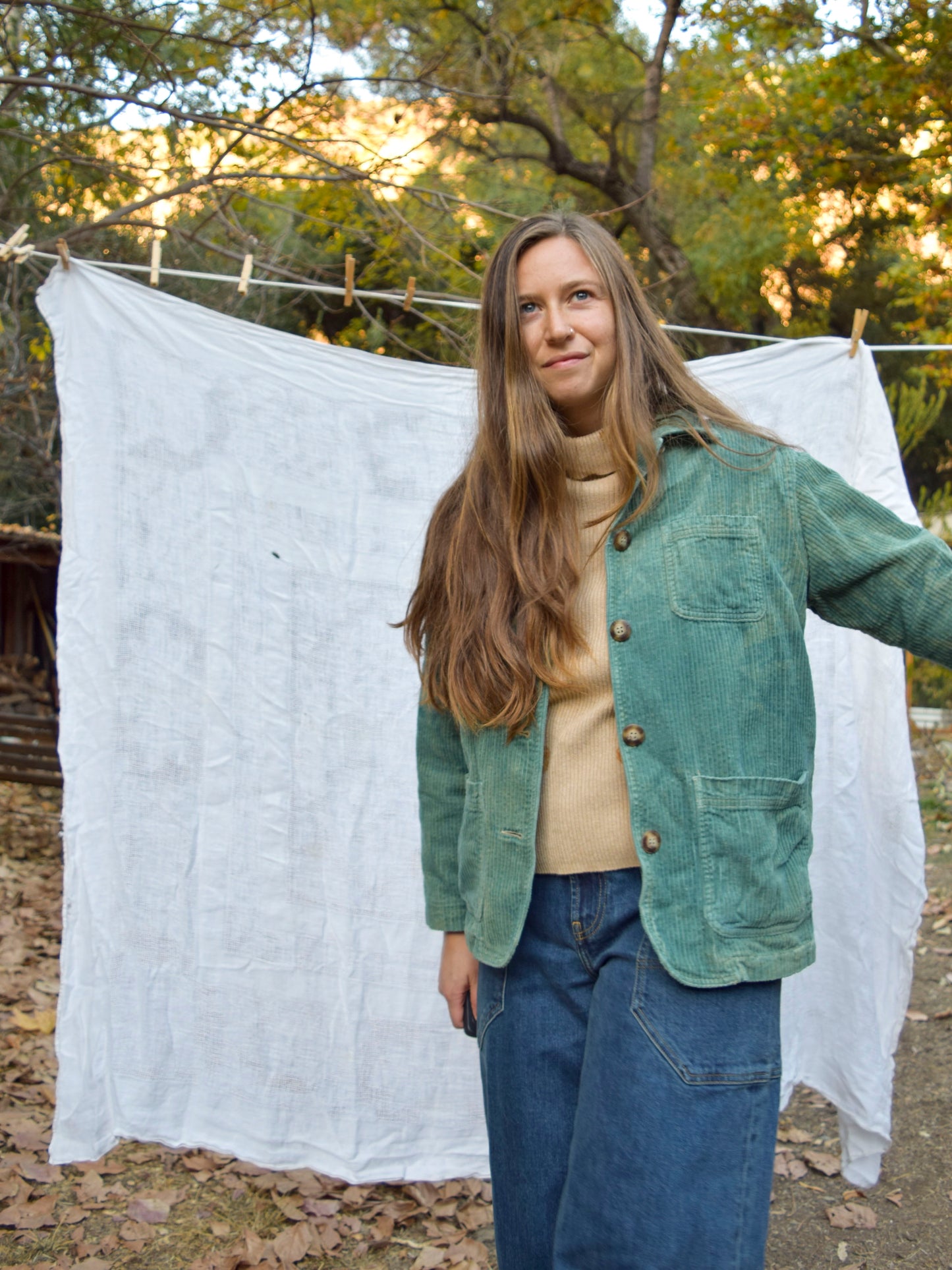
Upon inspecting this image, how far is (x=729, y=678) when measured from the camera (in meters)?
1.40

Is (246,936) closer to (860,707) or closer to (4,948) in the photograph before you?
(860,707)

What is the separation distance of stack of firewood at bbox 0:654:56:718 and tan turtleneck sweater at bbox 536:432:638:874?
6.69m

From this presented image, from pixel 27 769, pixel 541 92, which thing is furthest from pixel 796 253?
pixel 27 769

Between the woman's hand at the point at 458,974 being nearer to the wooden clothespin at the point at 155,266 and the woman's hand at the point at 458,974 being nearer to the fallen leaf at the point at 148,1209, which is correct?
the fallen leaf at the point at 148,1209

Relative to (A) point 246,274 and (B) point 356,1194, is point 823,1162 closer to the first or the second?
(B) point 356,1194

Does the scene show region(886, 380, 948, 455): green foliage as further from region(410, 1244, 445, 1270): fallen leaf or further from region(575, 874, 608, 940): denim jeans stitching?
region(575, 874, 608, 940): denim jeans stitching

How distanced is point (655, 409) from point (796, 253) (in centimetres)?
1015

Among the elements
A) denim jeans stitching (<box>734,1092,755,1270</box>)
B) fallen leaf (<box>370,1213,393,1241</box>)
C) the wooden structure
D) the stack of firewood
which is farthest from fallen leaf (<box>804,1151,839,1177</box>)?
the stack of firewood

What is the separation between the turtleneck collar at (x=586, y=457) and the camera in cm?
160

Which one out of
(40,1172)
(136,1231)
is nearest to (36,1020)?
(40,1172)

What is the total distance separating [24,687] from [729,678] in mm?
7322

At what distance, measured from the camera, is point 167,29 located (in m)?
3.12

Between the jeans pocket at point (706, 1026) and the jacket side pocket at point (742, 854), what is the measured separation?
0.27ft

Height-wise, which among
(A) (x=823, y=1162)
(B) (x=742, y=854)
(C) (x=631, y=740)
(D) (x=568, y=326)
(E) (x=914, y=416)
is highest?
(E) (x=914, y=416)
